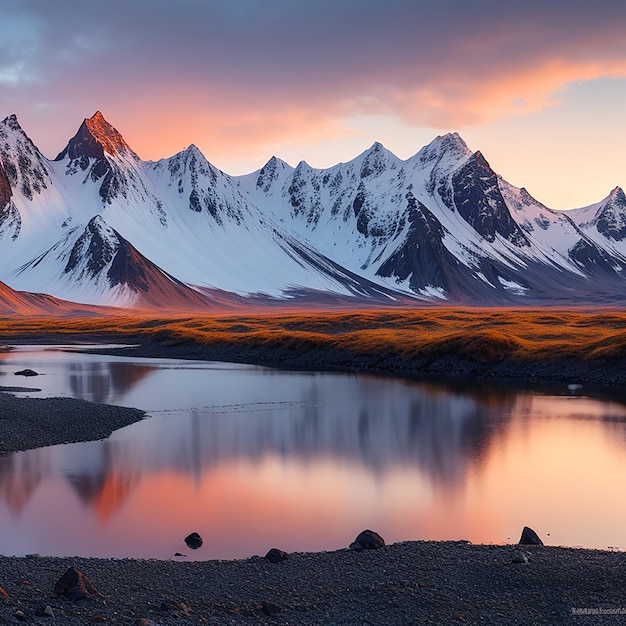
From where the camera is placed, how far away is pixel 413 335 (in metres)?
98.8

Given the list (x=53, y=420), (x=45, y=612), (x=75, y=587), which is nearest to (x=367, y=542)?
(x=75, y=587)

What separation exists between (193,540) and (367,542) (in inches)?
210

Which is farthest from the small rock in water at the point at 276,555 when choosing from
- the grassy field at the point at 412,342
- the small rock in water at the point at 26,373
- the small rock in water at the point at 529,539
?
the small rock in water at the point at 26,373

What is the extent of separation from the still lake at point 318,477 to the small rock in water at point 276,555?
1.64 metres

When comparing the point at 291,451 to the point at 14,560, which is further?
the point at 291,451

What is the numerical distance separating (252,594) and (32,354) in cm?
8869

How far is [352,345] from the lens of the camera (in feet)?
303

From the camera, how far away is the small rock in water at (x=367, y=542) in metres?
22.1

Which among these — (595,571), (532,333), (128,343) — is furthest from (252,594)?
(128,343)

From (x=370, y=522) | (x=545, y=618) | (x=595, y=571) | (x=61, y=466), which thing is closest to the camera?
(x=545, y=618)

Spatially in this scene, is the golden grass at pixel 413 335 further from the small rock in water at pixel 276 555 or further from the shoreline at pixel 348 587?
the small rock in water at pixel 276 555

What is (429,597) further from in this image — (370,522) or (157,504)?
(157,504)

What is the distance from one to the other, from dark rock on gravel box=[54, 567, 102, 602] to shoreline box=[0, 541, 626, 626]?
0.15m

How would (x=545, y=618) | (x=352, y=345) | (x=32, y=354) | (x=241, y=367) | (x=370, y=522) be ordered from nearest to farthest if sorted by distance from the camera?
(x=545, y=618) → (x=370, y=522) → (x=241, y=367) → (x=352, y=345) → (x=32, y=354)
